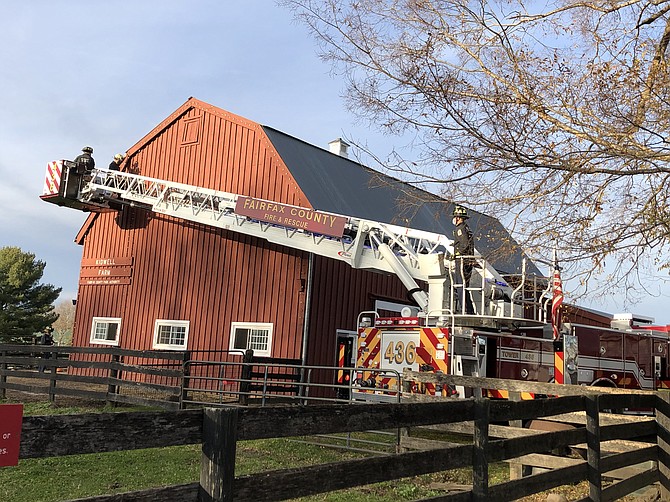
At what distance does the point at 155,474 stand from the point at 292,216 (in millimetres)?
7994

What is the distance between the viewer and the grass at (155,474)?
6852 millimetres

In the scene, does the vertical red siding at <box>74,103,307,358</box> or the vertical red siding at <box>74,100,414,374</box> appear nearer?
the vertical red siding at <box>74,100,414,374</box>

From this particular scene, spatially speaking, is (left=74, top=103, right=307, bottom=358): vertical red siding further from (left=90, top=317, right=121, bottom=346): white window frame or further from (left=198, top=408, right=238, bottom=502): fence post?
(left=198, top=408, right=238, bottom=502): fence post

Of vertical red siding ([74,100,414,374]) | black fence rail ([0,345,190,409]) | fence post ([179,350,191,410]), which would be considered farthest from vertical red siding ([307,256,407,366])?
fence post ([179,350,191,410])

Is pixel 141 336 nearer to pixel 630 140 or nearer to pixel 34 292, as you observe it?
pixel 630 140

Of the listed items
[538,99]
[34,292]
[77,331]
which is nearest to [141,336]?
[77,331]

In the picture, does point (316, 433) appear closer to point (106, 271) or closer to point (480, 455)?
point (480, 455)

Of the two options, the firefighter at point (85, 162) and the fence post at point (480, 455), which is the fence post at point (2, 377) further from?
the fence post at point (480, 455)

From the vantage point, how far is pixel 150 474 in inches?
299

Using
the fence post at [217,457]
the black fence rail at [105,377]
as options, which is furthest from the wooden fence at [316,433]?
the black fence rail at [105,377]

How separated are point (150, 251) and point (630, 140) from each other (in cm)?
1616

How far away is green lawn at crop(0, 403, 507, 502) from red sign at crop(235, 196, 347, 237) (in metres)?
5.49

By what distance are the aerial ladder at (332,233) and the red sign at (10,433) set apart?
6531 millimetres

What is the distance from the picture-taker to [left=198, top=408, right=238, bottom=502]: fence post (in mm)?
2904
